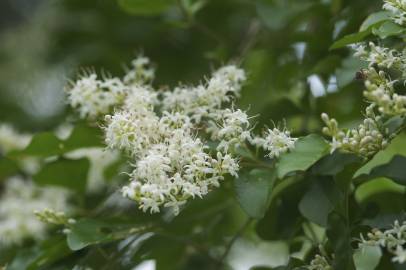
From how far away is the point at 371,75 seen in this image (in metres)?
1.60

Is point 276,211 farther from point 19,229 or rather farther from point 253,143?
point 19,229

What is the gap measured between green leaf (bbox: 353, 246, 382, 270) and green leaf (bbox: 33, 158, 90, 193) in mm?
1121

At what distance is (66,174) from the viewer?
2.46 meters

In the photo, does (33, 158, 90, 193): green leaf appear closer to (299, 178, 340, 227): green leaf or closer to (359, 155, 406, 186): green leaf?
(299, 178, 340, 227): green leaf

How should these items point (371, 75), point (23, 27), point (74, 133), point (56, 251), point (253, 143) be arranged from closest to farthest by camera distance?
point (371, 75)
point (253, 143)
point (56, 251)
point (74, 133)
point (23, 27)

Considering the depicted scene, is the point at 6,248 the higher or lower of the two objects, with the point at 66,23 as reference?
lower

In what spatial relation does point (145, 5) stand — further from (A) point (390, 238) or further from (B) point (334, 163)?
(A) point (390, 238)

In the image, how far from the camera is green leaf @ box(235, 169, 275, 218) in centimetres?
163

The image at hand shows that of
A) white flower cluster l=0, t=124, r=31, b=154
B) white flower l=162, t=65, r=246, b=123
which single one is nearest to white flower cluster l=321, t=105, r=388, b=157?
white flower l=162, t=65, r=246, b=123

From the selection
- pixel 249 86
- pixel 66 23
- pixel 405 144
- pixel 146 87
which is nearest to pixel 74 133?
pixel 146 87

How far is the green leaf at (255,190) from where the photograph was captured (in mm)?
1628

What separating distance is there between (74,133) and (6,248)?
2.23 feet

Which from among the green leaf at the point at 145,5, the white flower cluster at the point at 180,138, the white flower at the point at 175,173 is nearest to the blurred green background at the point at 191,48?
the green leaf at the point at 145,5

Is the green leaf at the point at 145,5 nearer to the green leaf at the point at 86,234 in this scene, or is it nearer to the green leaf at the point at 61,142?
the green leaf at the point at 61,142
